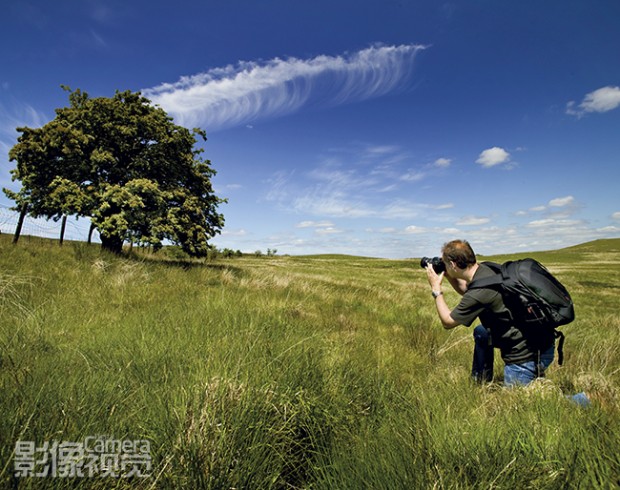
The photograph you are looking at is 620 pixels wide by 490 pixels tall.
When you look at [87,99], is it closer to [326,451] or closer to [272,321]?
[272,321]

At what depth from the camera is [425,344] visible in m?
5.79

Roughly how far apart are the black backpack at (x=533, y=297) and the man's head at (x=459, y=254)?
1.59 feet

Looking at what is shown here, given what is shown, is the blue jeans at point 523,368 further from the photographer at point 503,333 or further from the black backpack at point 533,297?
the black backpack at point 533,297

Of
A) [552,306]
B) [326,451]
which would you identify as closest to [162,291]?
[326,451]

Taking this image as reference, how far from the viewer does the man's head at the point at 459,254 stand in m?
4.11

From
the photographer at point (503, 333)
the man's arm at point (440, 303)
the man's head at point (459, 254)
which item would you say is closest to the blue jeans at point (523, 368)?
the photographer at point (503, 333)

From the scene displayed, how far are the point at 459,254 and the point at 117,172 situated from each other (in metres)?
18.4

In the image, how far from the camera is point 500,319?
3646 millimetres

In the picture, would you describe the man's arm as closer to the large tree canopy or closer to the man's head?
the man's head

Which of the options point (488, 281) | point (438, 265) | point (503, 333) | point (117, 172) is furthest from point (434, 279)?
point (117, 172)

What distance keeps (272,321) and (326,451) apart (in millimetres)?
2368

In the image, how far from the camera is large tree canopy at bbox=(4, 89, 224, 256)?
1441cm

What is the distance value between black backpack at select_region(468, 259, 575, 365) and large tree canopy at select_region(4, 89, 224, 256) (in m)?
14.9

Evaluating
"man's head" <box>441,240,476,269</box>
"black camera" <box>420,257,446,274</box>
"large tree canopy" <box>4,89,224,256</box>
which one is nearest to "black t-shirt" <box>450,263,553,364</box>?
"man's head" <box>441,240,476,269</box>
